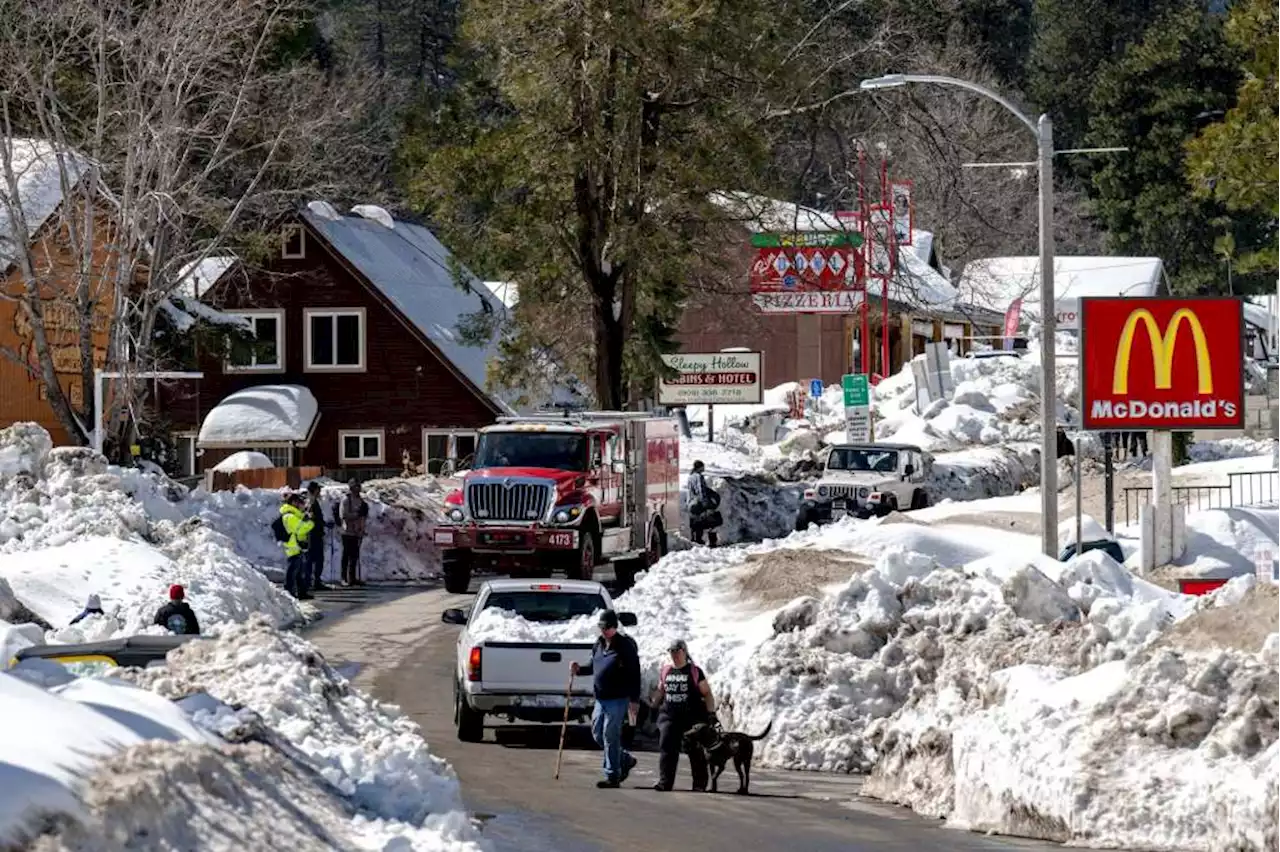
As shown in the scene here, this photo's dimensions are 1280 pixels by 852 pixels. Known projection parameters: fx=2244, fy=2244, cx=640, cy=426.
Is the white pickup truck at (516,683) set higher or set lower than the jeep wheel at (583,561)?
lower

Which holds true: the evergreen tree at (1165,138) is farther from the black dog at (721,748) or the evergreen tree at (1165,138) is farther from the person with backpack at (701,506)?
the black dog at (721,748)

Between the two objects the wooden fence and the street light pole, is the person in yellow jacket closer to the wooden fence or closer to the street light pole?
the street light pole

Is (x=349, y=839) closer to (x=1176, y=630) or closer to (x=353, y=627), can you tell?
(x=1176, y=630)

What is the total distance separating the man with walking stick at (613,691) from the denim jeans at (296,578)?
16.3 metres

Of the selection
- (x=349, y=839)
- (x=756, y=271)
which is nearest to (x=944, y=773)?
(x=349, y=839)

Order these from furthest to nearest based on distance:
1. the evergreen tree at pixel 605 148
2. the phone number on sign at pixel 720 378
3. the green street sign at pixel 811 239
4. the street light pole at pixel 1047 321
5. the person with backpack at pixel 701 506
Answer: the phone number on sign at pixel 720 378, the green street sign at pixel 811 239, the evergreen tree at pixel 605 148, the person with backpack at pixel 701 506, the street light pole at pixel 1047 321

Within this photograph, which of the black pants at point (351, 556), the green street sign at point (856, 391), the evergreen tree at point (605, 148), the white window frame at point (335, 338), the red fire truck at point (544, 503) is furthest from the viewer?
the white window frame at point (335, 338)

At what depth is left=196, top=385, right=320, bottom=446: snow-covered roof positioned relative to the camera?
201ft

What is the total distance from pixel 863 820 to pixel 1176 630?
3.83 meters

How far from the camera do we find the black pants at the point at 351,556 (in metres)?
40.0

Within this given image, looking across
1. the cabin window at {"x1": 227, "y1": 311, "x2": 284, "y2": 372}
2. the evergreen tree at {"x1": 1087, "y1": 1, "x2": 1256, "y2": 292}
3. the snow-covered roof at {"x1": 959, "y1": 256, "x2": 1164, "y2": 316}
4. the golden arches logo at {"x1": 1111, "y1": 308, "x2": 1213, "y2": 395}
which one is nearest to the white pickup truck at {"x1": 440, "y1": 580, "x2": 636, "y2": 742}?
the golden arches logo at {"x1": 1111, "y1": 308, "x2": 1213, "y2": 395}

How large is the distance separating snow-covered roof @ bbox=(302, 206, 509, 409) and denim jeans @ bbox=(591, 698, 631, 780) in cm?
3986

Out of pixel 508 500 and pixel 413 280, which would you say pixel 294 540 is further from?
pixel 413 280

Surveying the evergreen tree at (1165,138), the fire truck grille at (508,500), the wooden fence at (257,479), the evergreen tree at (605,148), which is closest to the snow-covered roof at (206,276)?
the wooden fence at (257,479)
